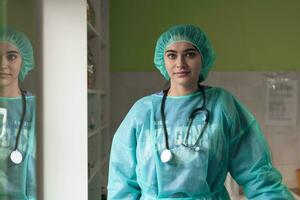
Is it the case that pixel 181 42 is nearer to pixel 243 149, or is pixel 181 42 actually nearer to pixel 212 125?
pixel 212 125

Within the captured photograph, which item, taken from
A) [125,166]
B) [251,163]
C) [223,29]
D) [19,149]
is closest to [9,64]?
[19,149]

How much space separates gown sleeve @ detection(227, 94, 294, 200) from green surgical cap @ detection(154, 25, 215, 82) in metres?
0.17

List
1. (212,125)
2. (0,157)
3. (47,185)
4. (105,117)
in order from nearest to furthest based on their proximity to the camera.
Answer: (212,125), (0,157), (47,185), (105,117)

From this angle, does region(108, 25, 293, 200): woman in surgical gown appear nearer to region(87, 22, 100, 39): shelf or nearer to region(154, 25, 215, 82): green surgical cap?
region(154, 25, 215, 82): green surgical cap

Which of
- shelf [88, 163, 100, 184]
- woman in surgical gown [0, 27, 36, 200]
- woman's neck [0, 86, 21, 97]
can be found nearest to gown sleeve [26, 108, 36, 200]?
woman in surgical gown [0, 27, 36, 200]

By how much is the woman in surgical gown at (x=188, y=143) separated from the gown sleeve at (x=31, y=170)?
0.35 m

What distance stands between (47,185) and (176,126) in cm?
62

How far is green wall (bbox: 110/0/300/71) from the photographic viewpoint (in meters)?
1.80

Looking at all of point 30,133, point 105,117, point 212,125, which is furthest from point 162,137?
point 105,117

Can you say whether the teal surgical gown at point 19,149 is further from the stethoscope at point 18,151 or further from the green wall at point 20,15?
the green wall at point 20,15

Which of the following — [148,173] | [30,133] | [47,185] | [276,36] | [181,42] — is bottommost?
[47,185]

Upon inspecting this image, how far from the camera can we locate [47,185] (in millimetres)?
1399

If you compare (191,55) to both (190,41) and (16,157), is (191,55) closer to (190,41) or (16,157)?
(190,41)

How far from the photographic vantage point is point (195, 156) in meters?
1.12
